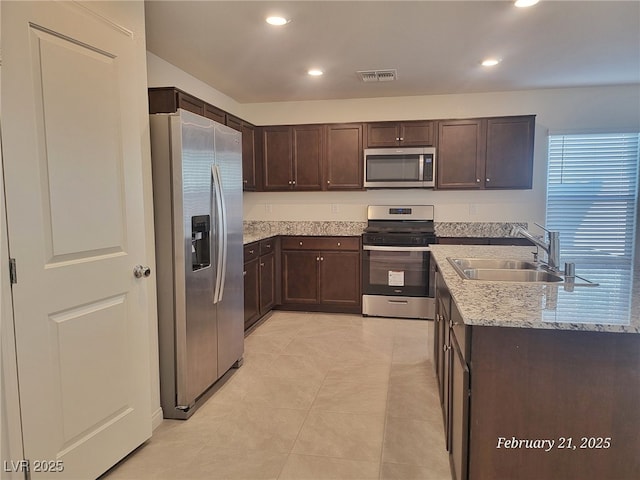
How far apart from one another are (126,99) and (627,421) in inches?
97.5

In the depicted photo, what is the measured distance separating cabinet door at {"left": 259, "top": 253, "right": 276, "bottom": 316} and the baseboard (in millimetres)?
2017

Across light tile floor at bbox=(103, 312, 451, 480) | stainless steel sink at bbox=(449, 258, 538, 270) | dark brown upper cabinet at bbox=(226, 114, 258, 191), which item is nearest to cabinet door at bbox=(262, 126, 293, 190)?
dark brown upper cabinet at bbox=(226, 114, 258, 191)

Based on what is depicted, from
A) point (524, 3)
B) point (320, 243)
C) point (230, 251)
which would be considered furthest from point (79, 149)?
point (320, 243)

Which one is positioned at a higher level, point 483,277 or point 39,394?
point 483,277

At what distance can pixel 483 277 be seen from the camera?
2594mm

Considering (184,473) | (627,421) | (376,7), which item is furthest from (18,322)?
(376,7)

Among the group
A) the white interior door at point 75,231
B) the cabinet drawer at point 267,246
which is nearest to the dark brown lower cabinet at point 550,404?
the white interior door at point 75,231

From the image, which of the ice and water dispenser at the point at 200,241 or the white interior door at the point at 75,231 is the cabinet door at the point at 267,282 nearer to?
the ice and water dispenser at the point at 200,241

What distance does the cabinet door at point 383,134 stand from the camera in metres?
4.73

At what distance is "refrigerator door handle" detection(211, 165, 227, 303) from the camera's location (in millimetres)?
2773

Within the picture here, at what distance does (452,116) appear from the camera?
482cm

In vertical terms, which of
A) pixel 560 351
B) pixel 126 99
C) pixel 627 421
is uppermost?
pixel 126 99

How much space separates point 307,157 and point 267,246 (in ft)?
3.80

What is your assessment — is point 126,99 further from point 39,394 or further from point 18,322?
point 39,394
